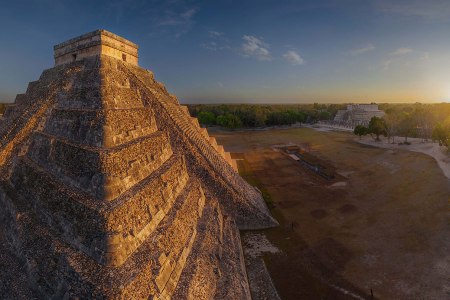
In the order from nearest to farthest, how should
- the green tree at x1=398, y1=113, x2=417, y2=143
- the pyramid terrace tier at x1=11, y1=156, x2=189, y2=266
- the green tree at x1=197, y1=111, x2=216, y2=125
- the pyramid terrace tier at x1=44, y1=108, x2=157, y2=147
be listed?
the pyramid terrace tier at x1=11, y1=156, x2=189, y2=266, the pyramid terrace tier at x1=44, y1=108, x2=157, y2=147, the green tree at x1=398, y1=113, x2=417, y2=143, the green tree at x1=197, y1=111, x2=216, y2=125

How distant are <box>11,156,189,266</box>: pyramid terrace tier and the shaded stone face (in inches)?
314

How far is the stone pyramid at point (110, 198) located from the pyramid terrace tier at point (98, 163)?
0.04m

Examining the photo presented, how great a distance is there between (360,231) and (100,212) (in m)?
15.5

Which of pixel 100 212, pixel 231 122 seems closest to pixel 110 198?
pixel 100 212

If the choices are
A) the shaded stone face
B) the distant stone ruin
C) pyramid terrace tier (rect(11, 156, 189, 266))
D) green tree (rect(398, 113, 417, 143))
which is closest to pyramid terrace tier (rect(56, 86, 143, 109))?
pyramid terrace tier (rect(11, 156, 189, 266))

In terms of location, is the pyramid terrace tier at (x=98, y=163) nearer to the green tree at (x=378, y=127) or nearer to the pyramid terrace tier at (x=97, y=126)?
the pyramid terrace tier at (x=97, y=126)

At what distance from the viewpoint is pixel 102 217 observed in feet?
27.8

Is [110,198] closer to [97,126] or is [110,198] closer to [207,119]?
[97,126]

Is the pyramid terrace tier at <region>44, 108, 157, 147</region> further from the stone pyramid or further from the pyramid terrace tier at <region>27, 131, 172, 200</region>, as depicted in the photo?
the pyramid terrace tier at <region>27, 131, 172, 200</region>

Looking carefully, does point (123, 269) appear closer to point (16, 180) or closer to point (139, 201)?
point (139, 201)

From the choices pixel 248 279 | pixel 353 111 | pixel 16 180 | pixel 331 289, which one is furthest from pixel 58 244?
pixel 353 111

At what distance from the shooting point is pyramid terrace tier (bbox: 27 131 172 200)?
9539 millimetres

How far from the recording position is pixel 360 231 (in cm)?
1730

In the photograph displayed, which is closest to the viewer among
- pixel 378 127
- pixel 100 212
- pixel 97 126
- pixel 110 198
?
pixel 100 212
